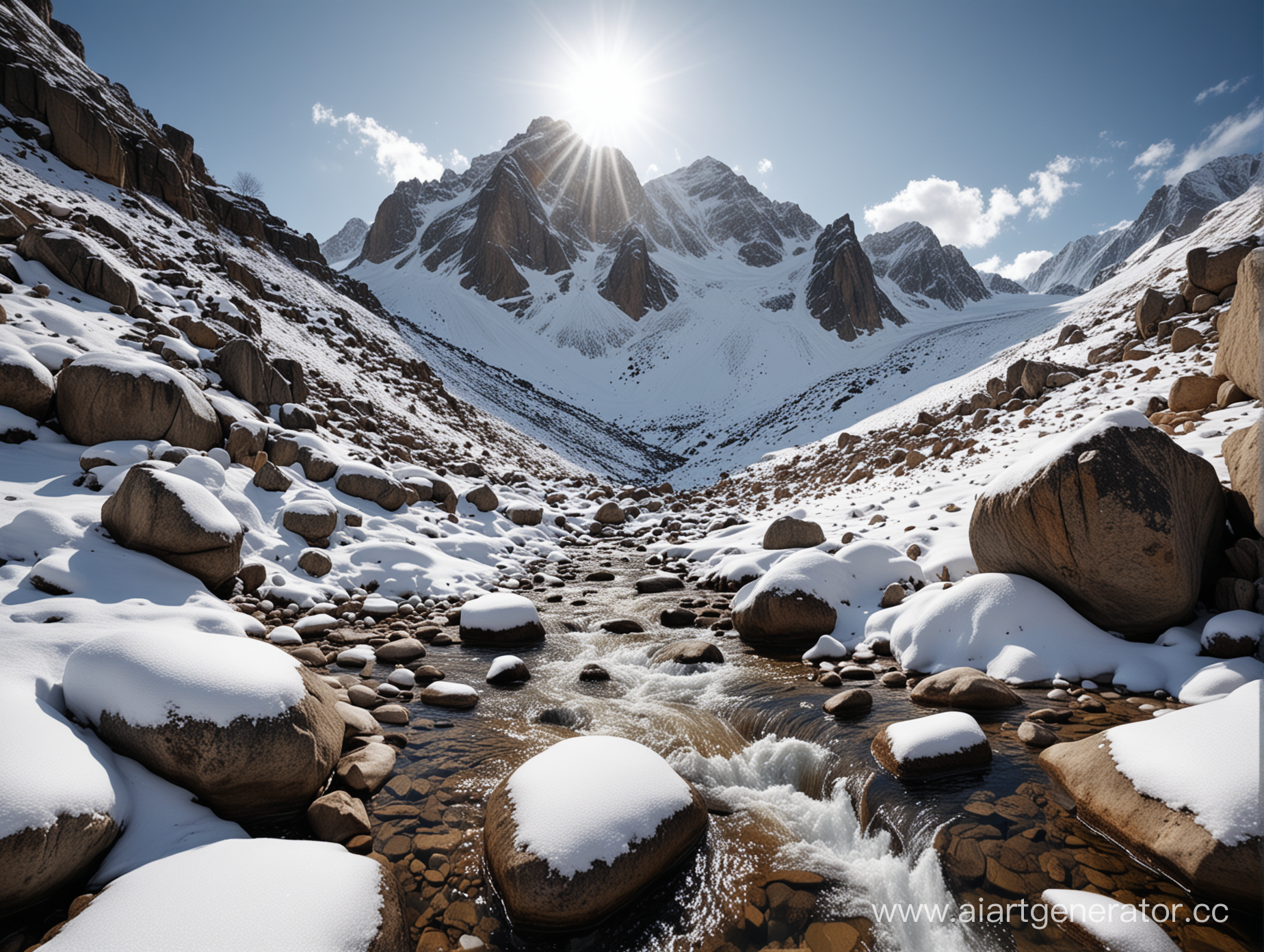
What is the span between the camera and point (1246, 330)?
7.99 meters

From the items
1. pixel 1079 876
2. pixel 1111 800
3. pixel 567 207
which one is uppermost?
pixel 567 207

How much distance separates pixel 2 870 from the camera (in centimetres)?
289

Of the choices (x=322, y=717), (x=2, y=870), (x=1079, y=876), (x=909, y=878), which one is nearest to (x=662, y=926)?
(x=909, y=878)

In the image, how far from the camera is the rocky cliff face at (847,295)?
82.8 m

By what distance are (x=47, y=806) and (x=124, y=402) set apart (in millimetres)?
8950

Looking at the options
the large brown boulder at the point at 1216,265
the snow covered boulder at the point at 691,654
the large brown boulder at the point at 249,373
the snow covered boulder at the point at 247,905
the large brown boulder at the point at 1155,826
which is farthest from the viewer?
the large brown boulder at the point at 249,373

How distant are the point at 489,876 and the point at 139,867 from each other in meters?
2.32

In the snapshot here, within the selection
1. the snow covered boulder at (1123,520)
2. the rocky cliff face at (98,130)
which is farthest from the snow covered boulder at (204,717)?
the rocky cliff face at (98,130)

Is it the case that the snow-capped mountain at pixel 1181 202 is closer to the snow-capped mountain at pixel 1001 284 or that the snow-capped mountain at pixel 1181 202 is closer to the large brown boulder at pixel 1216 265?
the snow-capped mountain at pixel 1001 284

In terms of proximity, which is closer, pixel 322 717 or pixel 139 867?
pixel 139 867

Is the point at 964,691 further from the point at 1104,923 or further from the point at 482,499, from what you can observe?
the point at 482,499

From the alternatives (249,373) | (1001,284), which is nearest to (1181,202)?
(1001,284)

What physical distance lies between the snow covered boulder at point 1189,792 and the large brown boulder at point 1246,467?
11.9ft

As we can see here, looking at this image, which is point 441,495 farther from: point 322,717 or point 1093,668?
point 1093,668
